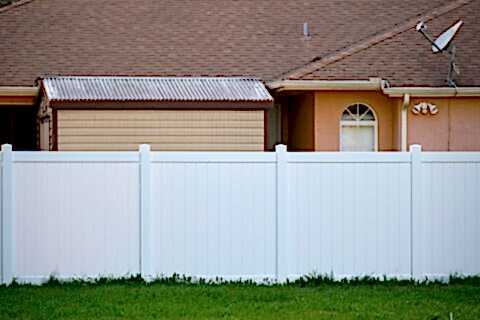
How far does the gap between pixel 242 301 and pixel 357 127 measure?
8.69 metres

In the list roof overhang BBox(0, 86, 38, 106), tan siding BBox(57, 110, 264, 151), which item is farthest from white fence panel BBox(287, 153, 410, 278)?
roof overhang BBox(0, 86, 38, 106)

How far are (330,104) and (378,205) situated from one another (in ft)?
22.0

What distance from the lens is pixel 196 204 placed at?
12406 millimetres

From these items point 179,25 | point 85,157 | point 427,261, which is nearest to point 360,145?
point 179,25

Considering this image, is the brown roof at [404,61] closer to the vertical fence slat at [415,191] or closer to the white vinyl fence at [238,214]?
the vertical fence slat at [415,191]

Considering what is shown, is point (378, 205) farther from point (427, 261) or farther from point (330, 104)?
point (330, 104)

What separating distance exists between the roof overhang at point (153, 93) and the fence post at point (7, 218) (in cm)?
513

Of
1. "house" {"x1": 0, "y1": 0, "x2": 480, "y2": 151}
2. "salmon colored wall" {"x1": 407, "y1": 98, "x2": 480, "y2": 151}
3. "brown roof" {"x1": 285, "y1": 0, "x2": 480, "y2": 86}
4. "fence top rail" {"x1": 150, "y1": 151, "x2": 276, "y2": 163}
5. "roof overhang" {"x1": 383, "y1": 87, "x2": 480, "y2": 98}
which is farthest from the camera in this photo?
"salmon colored wall" {"x1": 407, "y1": 98, "x2": 480, "y2": 151}

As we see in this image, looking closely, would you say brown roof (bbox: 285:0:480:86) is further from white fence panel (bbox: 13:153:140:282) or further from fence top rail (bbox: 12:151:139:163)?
white fence panel (bbox: 13:153:140:282)

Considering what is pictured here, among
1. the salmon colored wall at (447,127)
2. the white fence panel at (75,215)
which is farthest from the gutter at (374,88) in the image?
the white fence panel at (75,215)

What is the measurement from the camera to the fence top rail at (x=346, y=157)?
1247 centimetres

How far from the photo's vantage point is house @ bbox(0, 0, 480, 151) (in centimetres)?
1794

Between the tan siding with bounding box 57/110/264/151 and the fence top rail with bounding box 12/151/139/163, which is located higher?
the tan siding with bounding box 57/110/264/151

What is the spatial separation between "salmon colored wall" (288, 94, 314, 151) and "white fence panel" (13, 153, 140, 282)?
7.44 metres
